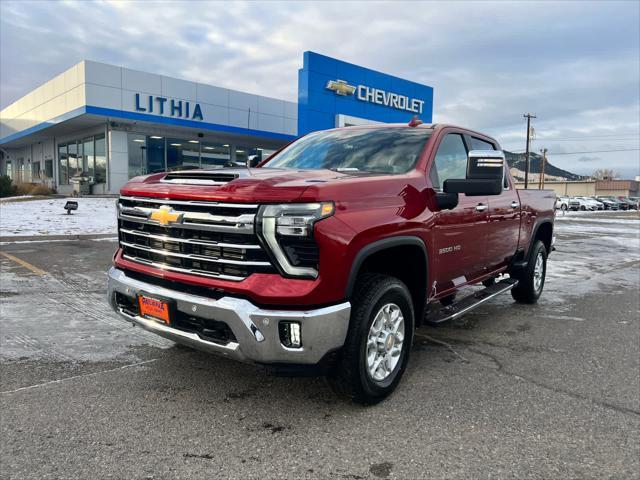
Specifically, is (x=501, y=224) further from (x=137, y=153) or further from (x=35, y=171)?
(x=35, y=171)

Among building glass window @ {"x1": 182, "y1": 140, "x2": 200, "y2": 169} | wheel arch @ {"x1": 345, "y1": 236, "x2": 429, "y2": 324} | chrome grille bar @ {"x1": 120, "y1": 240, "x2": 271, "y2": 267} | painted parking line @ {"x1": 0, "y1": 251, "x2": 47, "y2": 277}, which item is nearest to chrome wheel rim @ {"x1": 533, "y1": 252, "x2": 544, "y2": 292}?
wheel arch @ {"x1": 345, "y1": 236, "x2": 429, "y2": 324}

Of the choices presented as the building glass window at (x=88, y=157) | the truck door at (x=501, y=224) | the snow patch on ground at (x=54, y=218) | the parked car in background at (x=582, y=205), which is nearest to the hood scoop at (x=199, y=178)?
the truck door at (x=501, y=224)

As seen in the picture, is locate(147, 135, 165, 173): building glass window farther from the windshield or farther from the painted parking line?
the windshield

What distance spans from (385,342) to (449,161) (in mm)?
1865

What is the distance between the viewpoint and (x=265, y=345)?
2.78 meters

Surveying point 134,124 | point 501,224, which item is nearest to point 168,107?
Answer: point 134,124

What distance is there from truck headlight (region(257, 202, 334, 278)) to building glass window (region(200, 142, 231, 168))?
95.1 feet

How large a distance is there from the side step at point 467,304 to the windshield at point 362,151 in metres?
1.21

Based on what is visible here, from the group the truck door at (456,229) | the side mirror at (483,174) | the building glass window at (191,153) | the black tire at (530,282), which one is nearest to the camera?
the side mirror at (483,174)

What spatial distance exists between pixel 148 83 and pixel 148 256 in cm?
2465

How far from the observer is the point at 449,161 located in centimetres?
439

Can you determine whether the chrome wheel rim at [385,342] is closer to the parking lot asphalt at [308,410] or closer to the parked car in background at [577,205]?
the parking lot asphalt at [308,410]

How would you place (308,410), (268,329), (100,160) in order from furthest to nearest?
(100,160) < (308,410) < (268,329)

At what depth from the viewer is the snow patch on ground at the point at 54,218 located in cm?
1289
